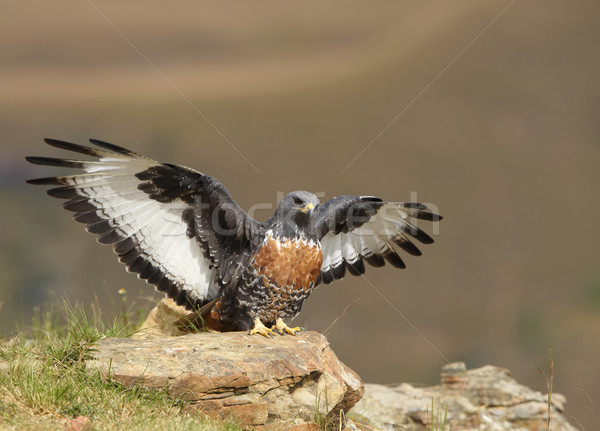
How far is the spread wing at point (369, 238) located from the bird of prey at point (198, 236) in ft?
3.94

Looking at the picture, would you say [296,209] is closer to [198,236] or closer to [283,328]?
[198,236]

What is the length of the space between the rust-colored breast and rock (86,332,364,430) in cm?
58

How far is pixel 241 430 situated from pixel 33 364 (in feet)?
5.52

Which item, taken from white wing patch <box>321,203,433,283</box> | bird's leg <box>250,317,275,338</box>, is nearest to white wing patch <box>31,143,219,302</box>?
bird's leg <box>250,317,275,338</box>

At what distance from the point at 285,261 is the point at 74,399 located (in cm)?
214

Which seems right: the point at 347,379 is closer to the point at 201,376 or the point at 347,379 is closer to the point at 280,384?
the point at 280,384

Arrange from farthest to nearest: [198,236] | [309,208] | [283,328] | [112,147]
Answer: [198,236] < [283,328] < [309,208] < [112,147]

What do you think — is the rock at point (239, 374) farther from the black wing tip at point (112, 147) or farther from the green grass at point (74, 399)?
the black wing tip at point (112, 147)

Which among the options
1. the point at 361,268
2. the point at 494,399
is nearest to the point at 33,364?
the point at 361,268

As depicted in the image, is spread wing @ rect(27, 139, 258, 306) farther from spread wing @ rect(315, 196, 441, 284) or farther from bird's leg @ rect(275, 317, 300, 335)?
spread wing @ rect(315, 196, 441, 284)

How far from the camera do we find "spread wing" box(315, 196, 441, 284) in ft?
22.8

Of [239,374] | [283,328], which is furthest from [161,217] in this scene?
[239,374]

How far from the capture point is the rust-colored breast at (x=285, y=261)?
564cm

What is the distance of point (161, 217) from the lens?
19.5 feet
